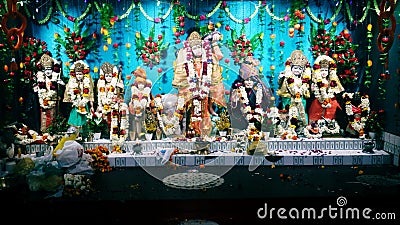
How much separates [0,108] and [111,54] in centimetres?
164

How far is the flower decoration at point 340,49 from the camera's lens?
6273 millimetres

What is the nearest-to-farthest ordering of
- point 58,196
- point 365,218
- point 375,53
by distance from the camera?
point 365,218 < point 58,196 < point 375,53

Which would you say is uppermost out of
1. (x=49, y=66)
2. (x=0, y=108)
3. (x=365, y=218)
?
(x=49, y=66)

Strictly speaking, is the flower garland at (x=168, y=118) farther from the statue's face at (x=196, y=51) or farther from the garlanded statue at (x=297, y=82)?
the garlanded statue at (x=297, y=82)

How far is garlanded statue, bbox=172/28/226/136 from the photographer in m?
4.51

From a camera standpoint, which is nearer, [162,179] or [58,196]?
[58,196]

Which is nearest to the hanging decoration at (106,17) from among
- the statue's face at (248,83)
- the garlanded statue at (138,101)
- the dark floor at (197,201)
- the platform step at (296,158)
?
the garlanded statue at (138,101)

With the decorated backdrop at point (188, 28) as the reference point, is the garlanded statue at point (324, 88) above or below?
below

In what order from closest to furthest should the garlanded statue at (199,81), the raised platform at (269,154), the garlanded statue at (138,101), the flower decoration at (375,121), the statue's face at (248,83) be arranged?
the garlanded statue at (138,101) → the garlanded statue at (199,81) → the raised platform at (269,154) → the statue's face at (248,83) → the flower decoration at (375,121)

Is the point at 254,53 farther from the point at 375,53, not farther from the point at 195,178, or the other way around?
the point at 195,178

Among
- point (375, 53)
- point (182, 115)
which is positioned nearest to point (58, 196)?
point (182, 115)

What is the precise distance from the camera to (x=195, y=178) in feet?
12.5

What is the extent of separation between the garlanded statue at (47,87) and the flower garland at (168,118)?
1883mm

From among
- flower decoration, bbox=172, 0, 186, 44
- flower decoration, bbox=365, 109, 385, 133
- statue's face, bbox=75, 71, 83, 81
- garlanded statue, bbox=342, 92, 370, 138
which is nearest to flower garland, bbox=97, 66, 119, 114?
statue's face, bbox=75, 71, 83, 81
